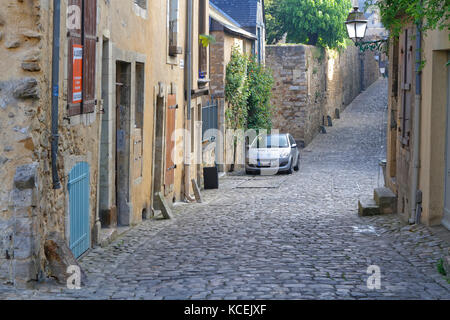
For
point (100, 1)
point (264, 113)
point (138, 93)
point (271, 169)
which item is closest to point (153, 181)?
point (138, 93)

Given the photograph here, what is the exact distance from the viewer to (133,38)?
1173 centimetres

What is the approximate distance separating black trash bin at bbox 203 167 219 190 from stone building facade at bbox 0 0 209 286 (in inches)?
151

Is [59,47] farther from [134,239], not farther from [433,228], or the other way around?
[433,228]

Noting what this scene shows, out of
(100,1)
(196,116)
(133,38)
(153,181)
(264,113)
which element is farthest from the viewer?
(264,113)

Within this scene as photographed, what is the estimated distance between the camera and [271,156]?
23375 mm

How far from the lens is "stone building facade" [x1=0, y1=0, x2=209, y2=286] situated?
21.8 feet

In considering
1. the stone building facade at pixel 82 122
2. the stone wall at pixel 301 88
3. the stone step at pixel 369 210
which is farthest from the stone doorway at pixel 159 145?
the stone wall at pixel 301 88

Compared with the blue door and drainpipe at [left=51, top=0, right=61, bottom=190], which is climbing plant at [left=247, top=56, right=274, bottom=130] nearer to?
the blue door

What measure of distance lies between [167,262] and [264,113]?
19293mm

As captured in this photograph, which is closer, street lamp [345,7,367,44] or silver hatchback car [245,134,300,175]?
street lamp [345,7,367,44]

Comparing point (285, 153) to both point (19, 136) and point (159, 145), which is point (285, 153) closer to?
point (159, 145)

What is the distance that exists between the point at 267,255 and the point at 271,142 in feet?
49.8

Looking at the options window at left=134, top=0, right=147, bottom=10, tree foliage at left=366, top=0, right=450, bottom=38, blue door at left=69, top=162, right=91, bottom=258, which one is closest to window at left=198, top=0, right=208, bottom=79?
window at left=134, top=0, right=147, bottom=10

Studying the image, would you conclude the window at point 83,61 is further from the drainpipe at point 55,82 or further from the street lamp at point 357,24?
the street lamp at point 357,24
